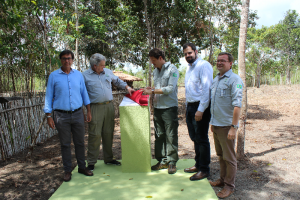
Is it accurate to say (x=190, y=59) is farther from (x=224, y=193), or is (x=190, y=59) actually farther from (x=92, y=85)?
(x=224, y=193)

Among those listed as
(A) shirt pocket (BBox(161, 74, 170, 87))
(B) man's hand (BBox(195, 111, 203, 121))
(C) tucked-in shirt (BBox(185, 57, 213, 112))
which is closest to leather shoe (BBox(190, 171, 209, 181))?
(B) man's hand (BBox(195, 111, 203, 121))

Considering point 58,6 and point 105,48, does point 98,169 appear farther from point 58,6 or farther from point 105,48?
point 105,48

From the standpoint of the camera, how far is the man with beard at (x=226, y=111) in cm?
234

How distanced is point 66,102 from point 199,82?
179 centimetres

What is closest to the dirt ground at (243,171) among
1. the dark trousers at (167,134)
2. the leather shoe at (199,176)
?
the leather shoe at (199,176)

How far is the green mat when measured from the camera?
253 centimetres

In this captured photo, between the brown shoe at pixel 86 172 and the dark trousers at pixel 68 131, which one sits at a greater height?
the dark trousers at pixel 68 131

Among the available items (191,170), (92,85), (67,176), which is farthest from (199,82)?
(67,176)

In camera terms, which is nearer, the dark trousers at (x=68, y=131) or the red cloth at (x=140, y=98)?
the dark trousers at (x=68, y=131)

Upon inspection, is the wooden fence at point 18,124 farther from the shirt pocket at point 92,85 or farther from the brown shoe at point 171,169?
the brown shoe at point 171,169

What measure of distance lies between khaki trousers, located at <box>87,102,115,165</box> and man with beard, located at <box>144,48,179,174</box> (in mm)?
725

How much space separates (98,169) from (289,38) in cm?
2782

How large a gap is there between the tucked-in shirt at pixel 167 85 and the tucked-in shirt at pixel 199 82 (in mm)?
204

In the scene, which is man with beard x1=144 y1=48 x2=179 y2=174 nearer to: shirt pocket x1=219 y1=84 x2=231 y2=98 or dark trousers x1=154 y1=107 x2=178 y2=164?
dark trousers x1=154 y1=107 x2=178 y2=164
